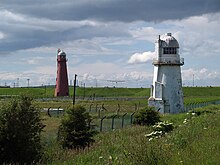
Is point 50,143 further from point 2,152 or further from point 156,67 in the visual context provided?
point 156,67

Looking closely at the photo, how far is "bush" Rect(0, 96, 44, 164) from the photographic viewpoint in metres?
16.8

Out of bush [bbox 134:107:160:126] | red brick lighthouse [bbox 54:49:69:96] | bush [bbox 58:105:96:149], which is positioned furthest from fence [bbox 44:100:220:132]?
red brick lighthouse [bbox 54:49:69:96]

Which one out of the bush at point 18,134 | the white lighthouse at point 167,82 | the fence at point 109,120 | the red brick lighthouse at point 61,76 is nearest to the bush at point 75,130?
the fence at point 109,120

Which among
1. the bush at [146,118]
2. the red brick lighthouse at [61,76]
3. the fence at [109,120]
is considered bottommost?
the fence at [109,120]

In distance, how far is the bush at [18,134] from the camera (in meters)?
16.8

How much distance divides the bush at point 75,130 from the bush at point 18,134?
444 cm

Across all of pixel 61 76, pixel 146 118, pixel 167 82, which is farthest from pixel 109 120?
pixel 61 76

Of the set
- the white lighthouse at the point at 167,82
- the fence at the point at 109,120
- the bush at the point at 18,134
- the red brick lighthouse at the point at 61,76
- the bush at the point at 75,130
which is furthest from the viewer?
the red brick lighthouse at the point at 61,76

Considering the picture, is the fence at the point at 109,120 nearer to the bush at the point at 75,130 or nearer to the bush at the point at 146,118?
the bush at the point at 146,118

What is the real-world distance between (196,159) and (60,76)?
292ft

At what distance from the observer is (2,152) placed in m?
16.8

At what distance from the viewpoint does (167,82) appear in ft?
184

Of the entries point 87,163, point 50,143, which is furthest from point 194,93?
point 87,163

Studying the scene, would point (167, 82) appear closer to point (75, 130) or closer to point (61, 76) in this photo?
point (75, 130)
